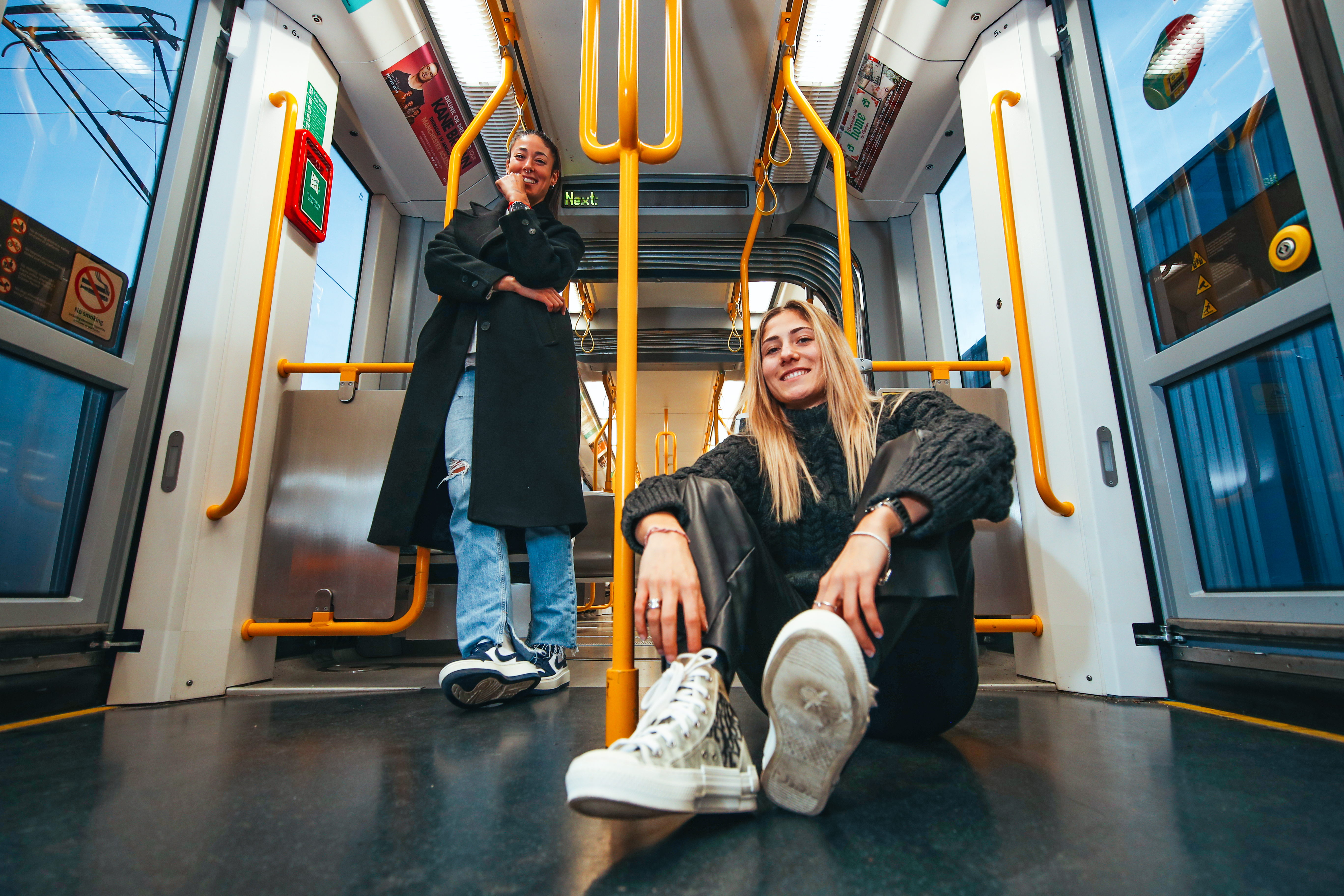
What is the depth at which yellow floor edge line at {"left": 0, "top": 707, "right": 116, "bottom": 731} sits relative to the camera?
4.66 ft

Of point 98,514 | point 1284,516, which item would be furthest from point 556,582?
point 1284,516

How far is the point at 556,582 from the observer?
5.95 feet

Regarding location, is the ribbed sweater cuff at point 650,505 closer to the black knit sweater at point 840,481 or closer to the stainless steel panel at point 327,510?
the black knit sweater at point 840,481

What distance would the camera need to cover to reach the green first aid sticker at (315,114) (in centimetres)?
244

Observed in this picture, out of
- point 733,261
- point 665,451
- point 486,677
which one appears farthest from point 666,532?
point 665,451

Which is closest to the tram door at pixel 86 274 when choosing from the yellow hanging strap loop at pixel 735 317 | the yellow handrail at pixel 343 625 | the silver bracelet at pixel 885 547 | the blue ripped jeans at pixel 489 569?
the yellow handrail at pixel 343 625

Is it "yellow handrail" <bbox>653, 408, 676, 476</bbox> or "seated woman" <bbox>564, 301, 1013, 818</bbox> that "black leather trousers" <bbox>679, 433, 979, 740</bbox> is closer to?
"seated woman" <bbox>564, 301, 1013, 818</bbox>

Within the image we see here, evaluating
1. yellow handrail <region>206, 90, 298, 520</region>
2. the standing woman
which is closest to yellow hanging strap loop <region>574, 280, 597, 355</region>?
yellow handrail <region>206, 90, 298, 520</region>

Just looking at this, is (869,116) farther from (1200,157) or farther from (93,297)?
(93,297)

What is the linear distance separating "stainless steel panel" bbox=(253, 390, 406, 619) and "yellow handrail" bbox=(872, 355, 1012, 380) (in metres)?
1.84

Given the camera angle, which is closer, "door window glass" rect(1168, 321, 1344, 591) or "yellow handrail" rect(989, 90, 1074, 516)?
"door window glass" rect(1168, 321, 1344, 591)

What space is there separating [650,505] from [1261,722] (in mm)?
1494

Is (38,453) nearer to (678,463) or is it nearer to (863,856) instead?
(863,856)

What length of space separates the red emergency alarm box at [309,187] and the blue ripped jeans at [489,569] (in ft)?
3.74
